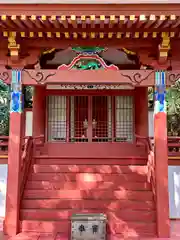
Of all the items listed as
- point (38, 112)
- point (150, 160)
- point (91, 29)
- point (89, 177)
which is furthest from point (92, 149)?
point (91, 29)

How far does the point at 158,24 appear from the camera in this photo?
17.5 feet

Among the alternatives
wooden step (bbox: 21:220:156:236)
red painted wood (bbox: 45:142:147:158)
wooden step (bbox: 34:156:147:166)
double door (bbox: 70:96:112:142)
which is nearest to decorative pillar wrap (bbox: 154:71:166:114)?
wooden step (bbox: 34:156:147:166)

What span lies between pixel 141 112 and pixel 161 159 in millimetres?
2848

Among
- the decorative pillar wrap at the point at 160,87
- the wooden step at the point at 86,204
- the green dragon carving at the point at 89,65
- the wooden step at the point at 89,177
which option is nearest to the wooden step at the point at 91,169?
the wooden step at the point at 89,177

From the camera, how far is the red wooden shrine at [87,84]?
5.27m

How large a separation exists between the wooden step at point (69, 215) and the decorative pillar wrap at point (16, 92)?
210cm

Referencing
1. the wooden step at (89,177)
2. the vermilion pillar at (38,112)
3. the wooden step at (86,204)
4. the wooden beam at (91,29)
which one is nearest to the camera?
the wooden beam at (91,29)

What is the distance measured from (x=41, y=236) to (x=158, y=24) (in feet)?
14.7

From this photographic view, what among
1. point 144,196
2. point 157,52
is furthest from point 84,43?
point 144,196

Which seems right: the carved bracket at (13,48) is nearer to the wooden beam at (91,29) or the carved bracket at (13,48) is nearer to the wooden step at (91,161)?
the wooden beam at (91,29)

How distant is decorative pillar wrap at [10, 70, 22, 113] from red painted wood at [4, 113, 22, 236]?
143 mm

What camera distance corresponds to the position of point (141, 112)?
8617 mm

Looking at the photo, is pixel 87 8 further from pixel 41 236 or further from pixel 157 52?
pixel 41 236

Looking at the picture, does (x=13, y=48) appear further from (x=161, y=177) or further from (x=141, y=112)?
(x=141, y=112)
